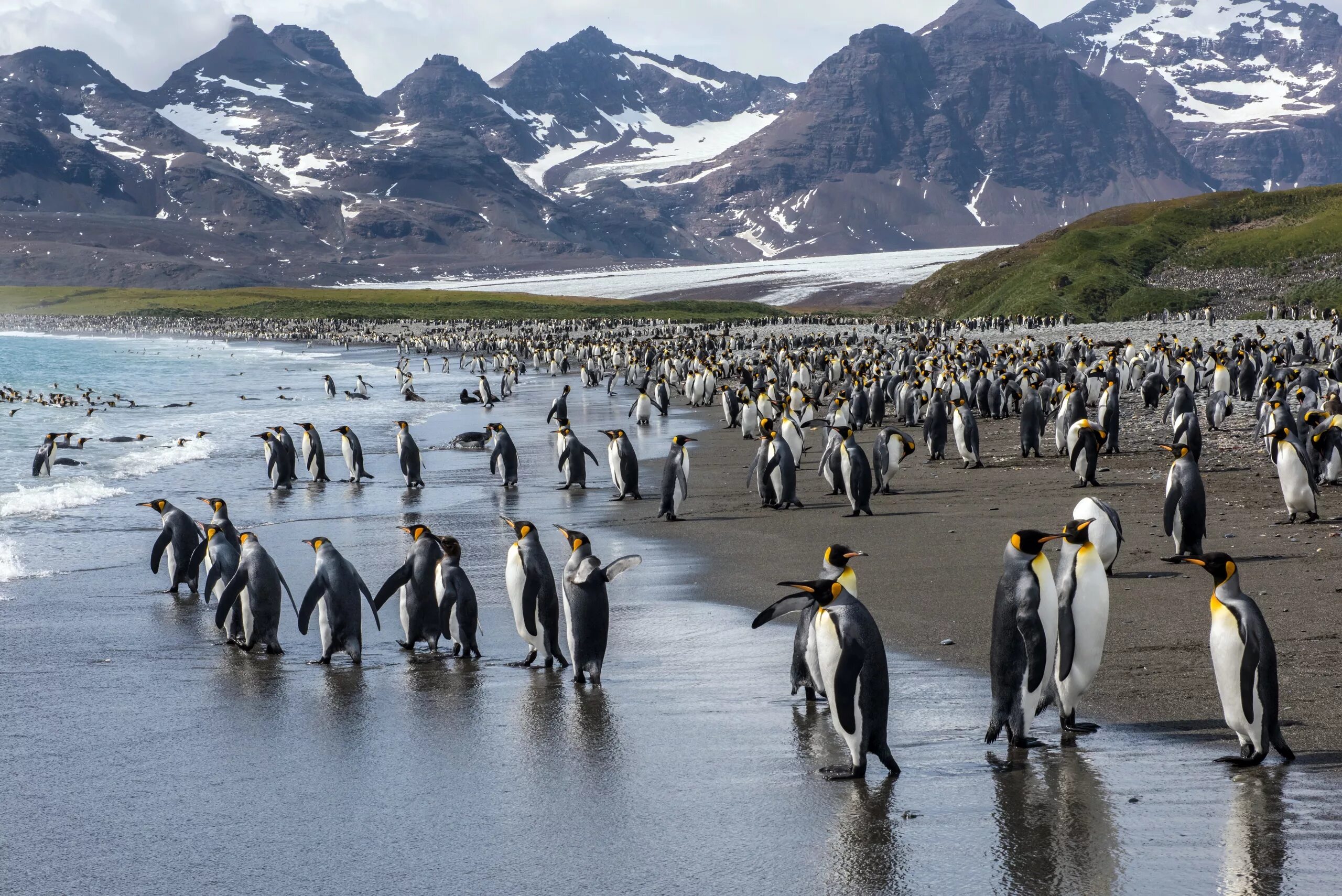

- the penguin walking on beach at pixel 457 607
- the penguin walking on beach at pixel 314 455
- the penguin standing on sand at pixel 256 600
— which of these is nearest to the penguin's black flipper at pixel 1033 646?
the penguin walking on beach at pixel 457 607

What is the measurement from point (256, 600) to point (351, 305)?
4310 inches

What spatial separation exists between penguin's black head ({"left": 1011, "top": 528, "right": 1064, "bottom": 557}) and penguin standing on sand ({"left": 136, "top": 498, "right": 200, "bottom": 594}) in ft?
21.8

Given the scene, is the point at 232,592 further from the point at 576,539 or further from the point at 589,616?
the point at 589,616

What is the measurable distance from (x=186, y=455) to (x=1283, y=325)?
34.0 m

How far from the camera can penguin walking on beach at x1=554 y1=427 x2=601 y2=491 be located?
51.0 ft

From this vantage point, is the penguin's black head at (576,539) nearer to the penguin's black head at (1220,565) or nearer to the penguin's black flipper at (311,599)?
the penguin's black flipper at (311,599)

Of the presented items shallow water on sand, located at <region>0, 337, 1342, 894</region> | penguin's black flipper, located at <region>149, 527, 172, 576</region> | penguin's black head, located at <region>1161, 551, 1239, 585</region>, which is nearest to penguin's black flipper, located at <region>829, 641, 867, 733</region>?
shallow water on sand, located at <region>0, 337, 1342, 894</region>

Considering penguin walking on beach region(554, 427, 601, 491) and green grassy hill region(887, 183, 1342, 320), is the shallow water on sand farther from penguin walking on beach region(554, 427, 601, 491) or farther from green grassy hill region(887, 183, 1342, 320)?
green grassy hill region(887, 183, 1342, 320)

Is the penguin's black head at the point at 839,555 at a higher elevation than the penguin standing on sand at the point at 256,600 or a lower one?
higher

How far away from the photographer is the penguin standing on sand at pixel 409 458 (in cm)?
1583

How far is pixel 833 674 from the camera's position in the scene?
5.51 meters

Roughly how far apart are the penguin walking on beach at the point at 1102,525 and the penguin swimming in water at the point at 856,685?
3435 millimetres

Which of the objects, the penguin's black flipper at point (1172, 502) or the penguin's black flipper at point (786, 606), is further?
the penguin's black flipper at point (1172, 502)

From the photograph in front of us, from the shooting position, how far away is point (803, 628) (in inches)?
255
